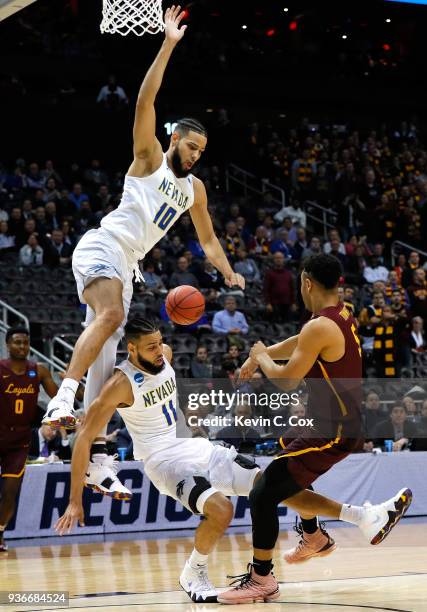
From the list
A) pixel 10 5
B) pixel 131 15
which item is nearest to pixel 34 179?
pixel 131 15

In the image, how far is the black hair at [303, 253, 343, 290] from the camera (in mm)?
6883

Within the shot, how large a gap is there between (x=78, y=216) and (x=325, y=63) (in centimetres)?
1096

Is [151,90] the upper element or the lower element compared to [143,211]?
upper

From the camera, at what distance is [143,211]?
22.4 feet

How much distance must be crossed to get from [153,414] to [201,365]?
635 centimetres

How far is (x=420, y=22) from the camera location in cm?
2762

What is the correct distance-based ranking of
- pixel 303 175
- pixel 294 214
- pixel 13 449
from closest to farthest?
pixel 13 449 → pixel 294 214 → pixel 303 175

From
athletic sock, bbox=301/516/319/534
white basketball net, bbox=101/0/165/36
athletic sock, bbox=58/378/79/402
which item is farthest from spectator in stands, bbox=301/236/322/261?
athletic sock, bbox=58/378/79/402

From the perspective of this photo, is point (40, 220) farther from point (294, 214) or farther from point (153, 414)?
point (153, 414)

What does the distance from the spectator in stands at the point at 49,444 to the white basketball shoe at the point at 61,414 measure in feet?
19.5

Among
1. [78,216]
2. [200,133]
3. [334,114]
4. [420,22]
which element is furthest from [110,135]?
[200,133]

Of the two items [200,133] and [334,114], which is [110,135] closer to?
[334,114]

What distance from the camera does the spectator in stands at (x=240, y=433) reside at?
1206cm

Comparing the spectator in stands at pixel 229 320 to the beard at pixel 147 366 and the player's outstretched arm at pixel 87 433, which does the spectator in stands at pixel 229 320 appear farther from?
the player's outstretched arm at pixel 87 433
